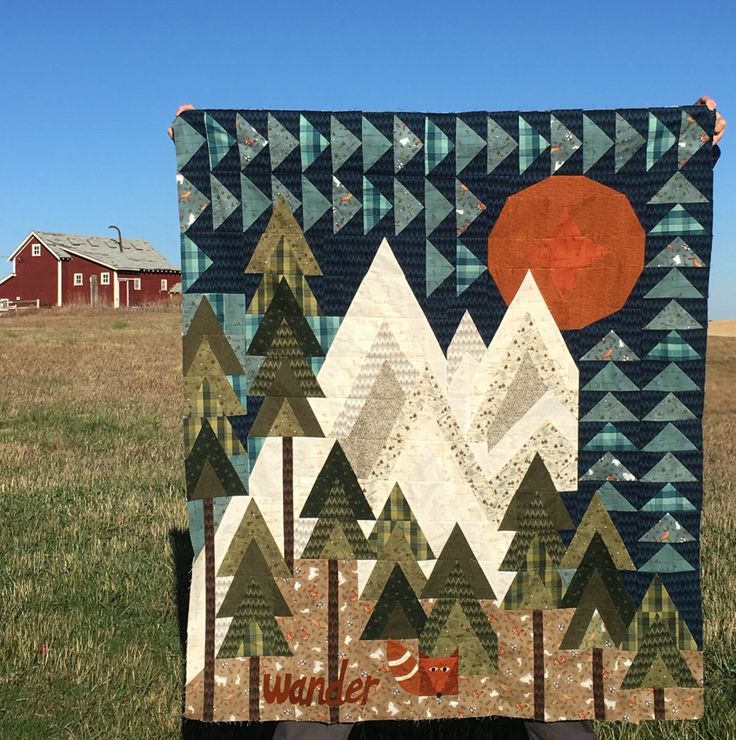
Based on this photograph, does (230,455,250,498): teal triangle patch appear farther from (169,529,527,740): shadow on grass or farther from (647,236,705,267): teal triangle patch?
(647,236,705,267): teal triangle patch

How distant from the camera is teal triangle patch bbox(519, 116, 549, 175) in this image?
329 cm

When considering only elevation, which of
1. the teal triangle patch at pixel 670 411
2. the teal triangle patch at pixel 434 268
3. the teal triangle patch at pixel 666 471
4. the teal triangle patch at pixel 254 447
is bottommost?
the teal triangle patch at pixel 666 471

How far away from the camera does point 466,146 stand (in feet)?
10.8

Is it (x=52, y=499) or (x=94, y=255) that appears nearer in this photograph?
(x=52, y=499)

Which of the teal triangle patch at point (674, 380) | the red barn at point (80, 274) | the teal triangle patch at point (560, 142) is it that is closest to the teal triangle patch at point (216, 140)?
the teal triangle patch at point (560, 142)

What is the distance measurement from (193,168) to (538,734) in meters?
2.51

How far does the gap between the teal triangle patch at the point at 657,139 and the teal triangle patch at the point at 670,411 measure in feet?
2.86

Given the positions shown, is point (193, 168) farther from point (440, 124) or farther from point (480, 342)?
point (480, 342)

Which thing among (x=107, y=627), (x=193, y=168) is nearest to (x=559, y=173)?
(x=193, y=168)

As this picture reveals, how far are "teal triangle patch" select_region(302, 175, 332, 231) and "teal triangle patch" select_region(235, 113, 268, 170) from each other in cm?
19

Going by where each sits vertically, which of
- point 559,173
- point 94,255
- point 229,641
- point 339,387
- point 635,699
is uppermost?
point 94,255

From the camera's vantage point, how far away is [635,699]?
3.41 meters

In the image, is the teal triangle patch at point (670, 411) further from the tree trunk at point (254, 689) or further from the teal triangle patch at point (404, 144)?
the tree trunk at point (254, 689)

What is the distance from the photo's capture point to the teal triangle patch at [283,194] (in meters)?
3.26
